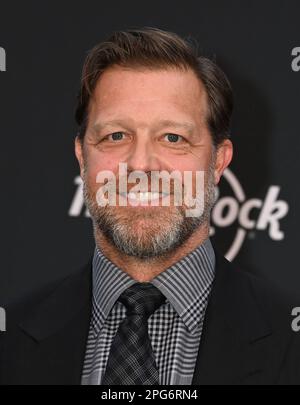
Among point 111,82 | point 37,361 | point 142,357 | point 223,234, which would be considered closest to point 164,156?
point 111,82

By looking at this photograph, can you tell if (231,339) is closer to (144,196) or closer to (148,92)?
(144,196)

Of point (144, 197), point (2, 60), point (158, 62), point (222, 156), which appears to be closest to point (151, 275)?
point (144, 197)

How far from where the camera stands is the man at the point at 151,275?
188 centimetres

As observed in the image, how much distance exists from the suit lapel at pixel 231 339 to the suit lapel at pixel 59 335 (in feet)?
1.11

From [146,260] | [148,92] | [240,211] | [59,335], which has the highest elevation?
[148,92]

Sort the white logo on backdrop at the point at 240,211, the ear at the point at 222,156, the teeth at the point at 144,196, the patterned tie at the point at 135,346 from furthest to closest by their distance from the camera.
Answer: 1. the white logo on backdrop at the point at 240,211
2. the ear at the point at 222,156
3. the teeth at the point at 144,196
4. the patterned tie at the point at 135,346

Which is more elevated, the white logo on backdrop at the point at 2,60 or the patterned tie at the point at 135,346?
the white logo on backdrop at the point at 2,60

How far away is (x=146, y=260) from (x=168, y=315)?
0.57ft

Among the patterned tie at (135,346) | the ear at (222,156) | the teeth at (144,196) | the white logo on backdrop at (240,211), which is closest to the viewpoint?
the patterned tie at (135,346)

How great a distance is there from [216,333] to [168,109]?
63 cm

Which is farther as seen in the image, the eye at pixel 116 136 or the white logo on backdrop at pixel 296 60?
the white logo on backdrop at pixel 296 60

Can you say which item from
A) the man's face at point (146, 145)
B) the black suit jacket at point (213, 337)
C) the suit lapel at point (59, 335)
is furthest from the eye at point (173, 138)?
the suit lapel at point (59, 335)

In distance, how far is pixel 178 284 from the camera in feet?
6.43

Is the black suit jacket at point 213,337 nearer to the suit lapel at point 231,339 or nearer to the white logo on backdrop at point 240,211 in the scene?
the suit lapel at point 231,339
